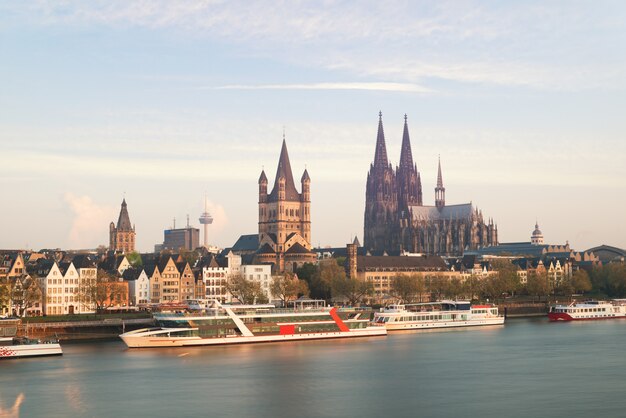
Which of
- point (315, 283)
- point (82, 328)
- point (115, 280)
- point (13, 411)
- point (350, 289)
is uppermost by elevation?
point (115, 280)

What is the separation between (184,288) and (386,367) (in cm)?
7280

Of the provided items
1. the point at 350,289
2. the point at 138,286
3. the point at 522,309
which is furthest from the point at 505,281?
the point at 138,286

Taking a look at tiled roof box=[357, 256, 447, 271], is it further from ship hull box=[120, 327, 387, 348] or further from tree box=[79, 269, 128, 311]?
ship hull box=[120, 327, 387, 348]

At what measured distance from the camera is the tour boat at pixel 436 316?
369ft

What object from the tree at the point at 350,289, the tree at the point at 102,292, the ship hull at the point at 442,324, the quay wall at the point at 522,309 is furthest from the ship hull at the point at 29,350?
the quay wall at the point at 522,309

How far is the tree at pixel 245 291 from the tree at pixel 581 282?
60.1 meters

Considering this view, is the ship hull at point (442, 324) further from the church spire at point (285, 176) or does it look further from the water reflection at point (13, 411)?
the church spire at point (285, 176)

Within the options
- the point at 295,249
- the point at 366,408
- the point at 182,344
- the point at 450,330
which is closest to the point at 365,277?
the point at 295,249

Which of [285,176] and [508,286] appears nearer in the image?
[508,286]

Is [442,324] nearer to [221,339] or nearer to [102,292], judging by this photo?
[221,339]

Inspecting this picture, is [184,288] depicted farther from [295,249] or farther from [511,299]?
[511,299]

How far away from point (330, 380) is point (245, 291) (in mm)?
70235

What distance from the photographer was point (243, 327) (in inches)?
3725

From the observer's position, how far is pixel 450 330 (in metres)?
112
